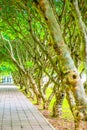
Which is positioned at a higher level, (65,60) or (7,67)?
(7,67)

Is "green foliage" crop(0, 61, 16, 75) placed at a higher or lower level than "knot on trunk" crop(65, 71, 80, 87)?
higher

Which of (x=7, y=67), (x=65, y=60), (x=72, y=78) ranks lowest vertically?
(x=72, y=78)

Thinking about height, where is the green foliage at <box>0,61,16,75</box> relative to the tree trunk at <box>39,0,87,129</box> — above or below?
above

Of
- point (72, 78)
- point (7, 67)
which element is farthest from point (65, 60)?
point (7, 67)

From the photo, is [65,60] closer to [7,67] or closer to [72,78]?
[72,78]

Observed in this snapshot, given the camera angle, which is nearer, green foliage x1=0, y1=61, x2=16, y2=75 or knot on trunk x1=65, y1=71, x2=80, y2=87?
knot on trunk x1=65, y1=71, x2=80, y2=87

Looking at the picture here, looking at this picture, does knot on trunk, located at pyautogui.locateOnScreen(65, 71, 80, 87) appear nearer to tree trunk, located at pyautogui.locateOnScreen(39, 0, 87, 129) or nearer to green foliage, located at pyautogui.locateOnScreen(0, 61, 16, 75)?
tree trunk, located at pyautogui.locateOnScreen(39, 0, 87, 129)

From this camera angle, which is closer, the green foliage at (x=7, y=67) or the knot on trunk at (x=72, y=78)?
the knot on trunk at (x=72, y=78)

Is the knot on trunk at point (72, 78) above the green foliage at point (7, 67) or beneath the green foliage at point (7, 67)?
beneath

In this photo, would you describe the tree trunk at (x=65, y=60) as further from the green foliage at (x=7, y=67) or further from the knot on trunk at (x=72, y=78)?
the green foliage at (x=7, y=67)

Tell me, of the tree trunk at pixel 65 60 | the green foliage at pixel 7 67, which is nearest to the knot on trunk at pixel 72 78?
the tree trunk at pixel 65 60

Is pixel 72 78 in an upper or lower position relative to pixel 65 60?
lower

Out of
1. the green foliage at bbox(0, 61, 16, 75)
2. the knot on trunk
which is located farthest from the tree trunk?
the green foliage at bbox(0, 61, 16, 75)

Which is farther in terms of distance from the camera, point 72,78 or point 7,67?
point 7,67
